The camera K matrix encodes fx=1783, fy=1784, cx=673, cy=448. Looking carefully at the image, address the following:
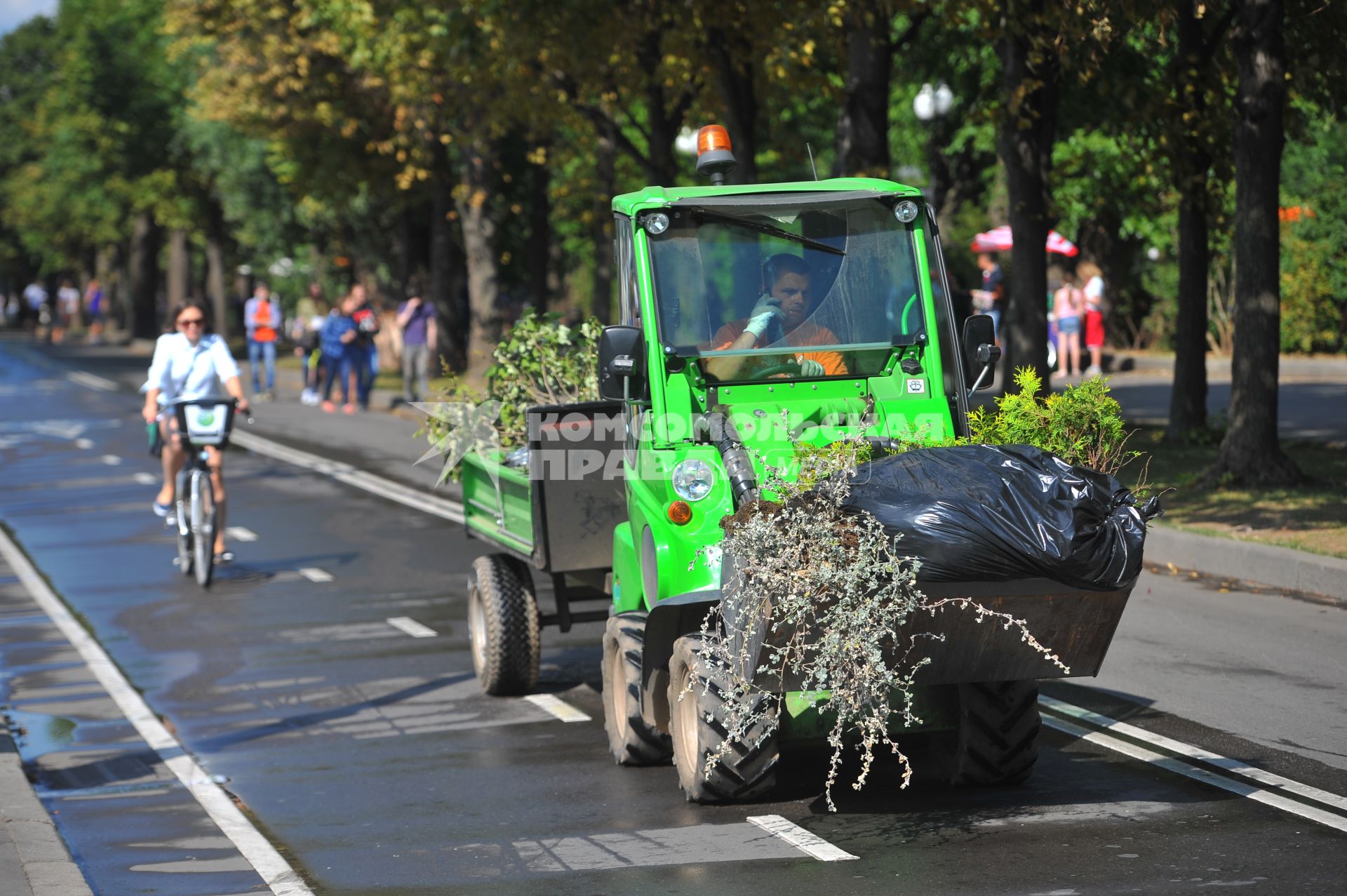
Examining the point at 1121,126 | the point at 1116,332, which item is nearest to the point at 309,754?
the point at 1121,126

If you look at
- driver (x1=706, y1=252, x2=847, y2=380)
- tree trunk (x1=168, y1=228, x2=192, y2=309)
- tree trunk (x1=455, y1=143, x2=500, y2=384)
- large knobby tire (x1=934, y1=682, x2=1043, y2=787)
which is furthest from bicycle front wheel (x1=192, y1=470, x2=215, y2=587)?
tree trunk (x1=168, y1=228, x2=192, y2=309)

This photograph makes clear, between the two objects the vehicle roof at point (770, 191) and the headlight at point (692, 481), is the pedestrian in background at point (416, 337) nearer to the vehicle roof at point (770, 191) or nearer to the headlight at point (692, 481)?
the vehicle roof at point (770, 191)

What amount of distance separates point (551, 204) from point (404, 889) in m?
39.4

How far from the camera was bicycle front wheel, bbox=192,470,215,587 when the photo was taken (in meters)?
13.1

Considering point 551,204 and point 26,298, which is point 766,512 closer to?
point 551,204

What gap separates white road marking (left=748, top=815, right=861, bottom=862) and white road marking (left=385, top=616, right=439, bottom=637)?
16.0 ft

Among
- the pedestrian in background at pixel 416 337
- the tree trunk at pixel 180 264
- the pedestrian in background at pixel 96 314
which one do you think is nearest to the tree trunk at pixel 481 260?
the pedestrian in background at pixel 416 337

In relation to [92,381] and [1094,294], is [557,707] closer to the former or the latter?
[1094,294]

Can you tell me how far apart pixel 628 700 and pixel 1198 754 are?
2.37 meters

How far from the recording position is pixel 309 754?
8242 millimetres

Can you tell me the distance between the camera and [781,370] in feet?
24.0

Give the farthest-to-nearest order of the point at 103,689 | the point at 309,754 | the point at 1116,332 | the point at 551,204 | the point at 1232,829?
the point at 551,204, the point at 1116,332, the point at 103,689, the point at 309,754, the point at 1232,829

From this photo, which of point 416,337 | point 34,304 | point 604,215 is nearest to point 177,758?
point 416,337

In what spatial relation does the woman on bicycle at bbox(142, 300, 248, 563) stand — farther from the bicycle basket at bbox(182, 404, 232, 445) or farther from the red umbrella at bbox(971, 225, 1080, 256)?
the red umbrella at bbox(971, 225, 1080, 256)
